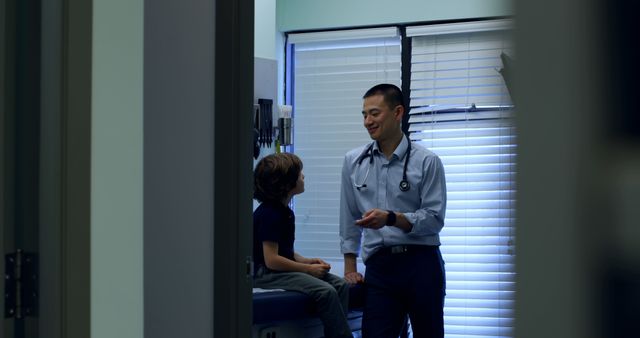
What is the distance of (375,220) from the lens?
3.16m

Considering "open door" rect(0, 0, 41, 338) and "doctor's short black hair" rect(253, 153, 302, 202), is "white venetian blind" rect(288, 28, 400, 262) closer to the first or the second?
"doctor's short black hair" rect(253, 153, 302, 202)

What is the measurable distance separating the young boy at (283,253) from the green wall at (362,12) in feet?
6.32

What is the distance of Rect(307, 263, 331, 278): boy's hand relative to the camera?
3.31 metres

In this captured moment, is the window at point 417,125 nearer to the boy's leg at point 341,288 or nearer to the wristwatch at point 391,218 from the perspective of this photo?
the boy's leg at point 341,288

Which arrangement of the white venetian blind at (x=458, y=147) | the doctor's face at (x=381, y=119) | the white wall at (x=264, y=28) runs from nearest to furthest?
the doctor's face at (x=381, y=119) < the white wall at (x=264, y=28) < the white venetian blind at (x=458, y=147)

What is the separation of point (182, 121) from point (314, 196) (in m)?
3.12

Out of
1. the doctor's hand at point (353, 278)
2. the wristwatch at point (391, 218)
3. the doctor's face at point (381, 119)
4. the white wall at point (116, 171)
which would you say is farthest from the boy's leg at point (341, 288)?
the white wall at point (116, 171)

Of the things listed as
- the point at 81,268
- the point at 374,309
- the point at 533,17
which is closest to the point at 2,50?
the point at 81,268

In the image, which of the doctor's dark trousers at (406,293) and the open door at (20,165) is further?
the doctor's dark trousers at (406,293)

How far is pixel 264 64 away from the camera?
12.5 feet

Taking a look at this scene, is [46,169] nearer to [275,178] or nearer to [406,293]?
[275,178]

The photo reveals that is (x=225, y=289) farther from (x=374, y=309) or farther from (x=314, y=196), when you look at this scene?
(x=314, y=196)

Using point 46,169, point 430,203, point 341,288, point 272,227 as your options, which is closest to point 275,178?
point 272,227

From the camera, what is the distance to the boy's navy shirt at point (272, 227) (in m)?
3.19
